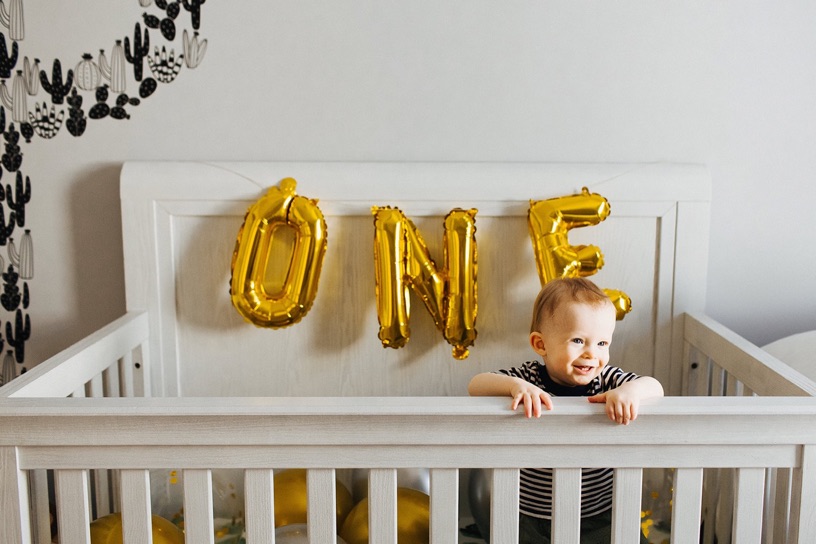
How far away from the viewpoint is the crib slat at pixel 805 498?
40.9 inches

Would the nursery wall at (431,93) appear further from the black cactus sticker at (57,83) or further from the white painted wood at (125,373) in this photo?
the white painted wood at (125,373)

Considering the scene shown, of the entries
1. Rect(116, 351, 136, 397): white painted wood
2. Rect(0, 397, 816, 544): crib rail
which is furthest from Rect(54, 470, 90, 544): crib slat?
Rect(116, 351, 136, 397): white painted wood

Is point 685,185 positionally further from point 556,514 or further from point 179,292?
point 179,292

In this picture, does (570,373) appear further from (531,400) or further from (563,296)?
(531,400)

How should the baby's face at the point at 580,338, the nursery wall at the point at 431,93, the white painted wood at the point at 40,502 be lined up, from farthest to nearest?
the nursery wall at the point at 431,93
the baby's face at the point at 580,338
the white painted wood at the point at 40,502

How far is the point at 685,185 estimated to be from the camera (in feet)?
5.14

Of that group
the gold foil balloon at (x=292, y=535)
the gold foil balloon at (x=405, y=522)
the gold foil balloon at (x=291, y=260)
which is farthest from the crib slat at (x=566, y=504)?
the gold foil balloon at (x=291, y=260)

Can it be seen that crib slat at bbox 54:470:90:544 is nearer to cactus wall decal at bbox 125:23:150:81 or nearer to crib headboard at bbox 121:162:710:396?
crib headboard at bbox 121:162:710:396

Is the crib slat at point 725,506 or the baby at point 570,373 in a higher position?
the baby at point 570,373

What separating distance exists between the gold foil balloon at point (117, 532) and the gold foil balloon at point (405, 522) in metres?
0.28

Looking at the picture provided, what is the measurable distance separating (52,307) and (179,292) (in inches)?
11.5

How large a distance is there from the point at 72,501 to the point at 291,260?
0.64 metres

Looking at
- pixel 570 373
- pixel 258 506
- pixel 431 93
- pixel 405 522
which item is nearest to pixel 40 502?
pixel 258 506

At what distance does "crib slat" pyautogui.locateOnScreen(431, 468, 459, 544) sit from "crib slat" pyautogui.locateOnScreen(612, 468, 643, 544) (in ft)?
0.70
